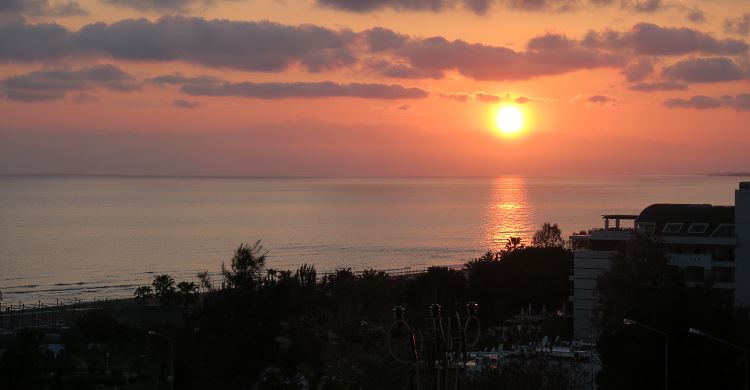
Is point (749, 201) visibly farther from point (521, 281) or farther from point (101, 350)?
point (101, 350)

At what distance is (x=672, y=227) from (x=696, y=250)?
6.35 ft

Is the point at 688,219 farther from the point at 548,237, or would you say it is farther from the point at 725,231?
the point at 548,237

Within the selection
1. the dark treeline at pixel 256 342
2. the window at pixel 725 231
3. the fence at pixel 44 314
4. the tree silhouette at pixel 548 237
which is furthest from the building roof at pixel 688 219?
the tree silhouette at pixel 548 237

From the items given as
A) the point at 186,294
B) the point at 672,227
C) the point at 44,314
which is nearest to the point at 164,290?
the point at 186,294

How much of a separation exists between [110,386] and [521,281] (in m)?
33.9

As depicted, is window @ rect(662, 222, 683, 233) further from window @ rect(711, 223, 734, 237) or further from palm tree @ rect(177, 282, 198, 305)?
palm tree @ rect(177, 282, 198, 305)

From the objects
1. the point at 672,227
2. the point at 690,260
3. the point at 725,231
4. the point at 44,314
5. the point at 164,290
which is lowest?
the point at 44,314

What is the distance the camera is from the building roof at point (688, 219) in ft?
187

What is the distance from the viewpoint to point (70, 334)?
5544 centimetres

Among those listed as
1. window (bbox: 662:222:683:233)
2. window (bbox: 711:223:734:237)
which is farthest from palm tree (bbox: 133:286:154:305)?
window (bbox: 711:223:734:237)

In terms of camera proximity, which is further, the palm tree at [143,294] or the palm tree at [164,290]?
the palm tree at [143,294]

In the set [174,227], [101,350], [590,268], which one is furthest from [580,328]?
[174,227]

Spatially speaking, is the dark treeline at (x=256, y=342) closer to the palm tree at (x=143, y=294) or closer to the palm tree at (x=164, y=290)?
the palm tree at (x=164, y=290)

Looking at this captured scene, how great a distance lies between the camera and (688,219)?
57750 mm
